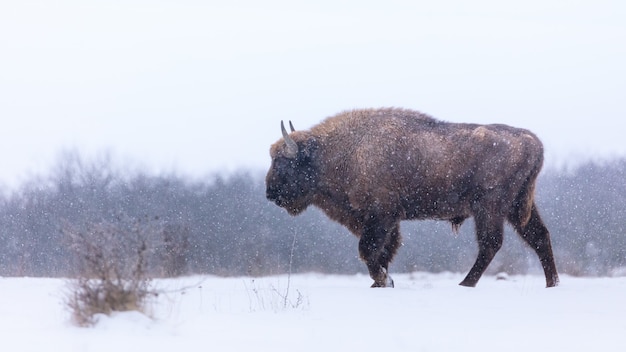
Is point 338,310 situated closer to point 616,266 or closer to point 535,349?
point 535,349

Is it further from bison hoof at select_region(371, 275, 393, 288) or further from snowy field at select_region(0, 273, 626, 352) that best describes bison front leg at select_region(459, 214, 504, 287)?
snowy field at select_region(0, 273, 626, 352)

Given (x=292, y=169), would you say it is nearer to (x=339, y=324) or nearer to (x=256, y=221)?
(x=339, y=324)

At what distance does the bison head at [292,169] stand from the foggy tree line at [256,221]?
28386 mm

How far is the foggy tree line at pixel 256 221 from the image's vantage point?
4331cm

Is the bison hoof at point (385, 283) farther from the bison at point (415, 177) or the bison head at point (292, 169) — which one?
the bison head at point (292, 169)

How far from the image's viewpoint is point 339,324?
251 inches

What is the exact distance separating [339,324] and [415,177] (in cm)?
538

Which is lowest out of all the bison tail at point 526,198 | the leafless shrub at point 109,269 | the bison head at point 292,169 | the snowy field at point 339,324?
the snowy field at point 339,324

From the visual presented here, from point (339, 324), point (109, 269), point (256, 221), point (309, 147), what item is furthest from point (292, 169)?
point (256, 221)

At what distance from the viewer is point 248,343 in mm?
5426

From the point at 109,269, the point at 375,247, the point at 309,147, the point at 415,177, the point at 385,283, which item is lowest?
the point at 385,283

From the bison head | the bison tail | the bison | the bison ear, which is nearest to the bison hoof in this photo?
the bison

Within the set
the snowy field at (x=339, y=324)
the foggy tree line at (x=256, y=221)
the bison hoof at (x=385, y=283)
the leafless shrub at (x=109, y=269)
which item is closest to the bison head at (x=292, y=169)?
the bison hoof at (x=385, y=283)

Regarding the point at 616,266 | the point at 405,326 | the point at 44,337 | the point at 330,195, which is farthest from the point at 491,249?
the point at 616,266
